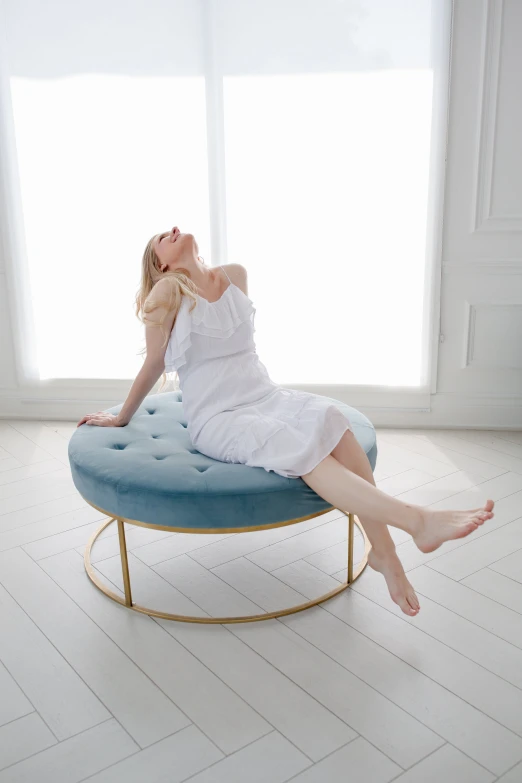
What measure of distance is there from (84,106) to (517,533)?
2749 millimetres

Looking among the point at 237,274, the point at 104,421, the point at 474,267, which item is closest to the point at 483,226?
the point at 474,267

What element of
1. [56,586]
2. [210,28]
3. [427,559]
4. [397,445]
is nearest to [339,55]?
[210,28]

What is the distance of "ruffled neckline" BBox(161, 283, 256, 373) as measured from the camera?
2271mm

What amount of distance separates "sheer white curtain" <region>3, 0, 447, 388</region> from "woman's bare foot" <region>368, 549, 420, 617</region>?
1.76 metres

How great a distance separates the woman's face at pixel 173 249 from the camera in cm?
238

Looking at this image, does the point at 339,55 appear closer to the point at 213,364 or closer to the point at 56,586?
the point at 213,364

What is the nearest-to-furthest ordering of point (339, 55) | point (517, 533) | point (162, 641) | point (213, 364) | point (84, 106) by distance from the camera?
point (162, 641)
point (213, 364)
point (517, 533)
point (339, 55)
point (84, 106)

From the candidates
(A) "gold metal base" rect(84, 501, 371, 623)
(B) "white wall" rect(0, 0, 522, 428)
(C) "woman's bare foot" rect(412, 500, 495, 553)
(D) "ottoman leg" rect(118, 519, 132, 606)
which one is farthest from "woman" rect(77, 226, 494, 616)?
(B) "white wall" rect(0, 0, 522, 428)

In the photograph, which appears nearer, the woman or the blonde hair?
the woman

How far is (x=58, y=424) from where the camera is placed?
389cm

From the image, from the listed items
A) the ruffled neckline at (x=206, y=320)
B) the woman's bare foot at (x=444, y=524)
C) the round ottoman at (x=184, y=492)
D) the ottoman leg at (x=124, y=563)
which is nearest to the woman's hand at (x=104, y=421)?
the round ottoman at (x=184, y=492)

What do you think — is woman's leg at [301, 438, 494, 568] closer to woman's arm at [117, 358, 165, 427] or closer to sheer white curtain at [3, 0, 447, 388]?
woman's arm at [117, 358, 165, 427]

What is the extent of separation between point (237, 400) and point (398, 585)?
28.2 inches

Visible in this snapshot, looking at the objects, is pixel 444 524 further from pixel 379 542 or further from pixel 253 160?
pixel 253 160
